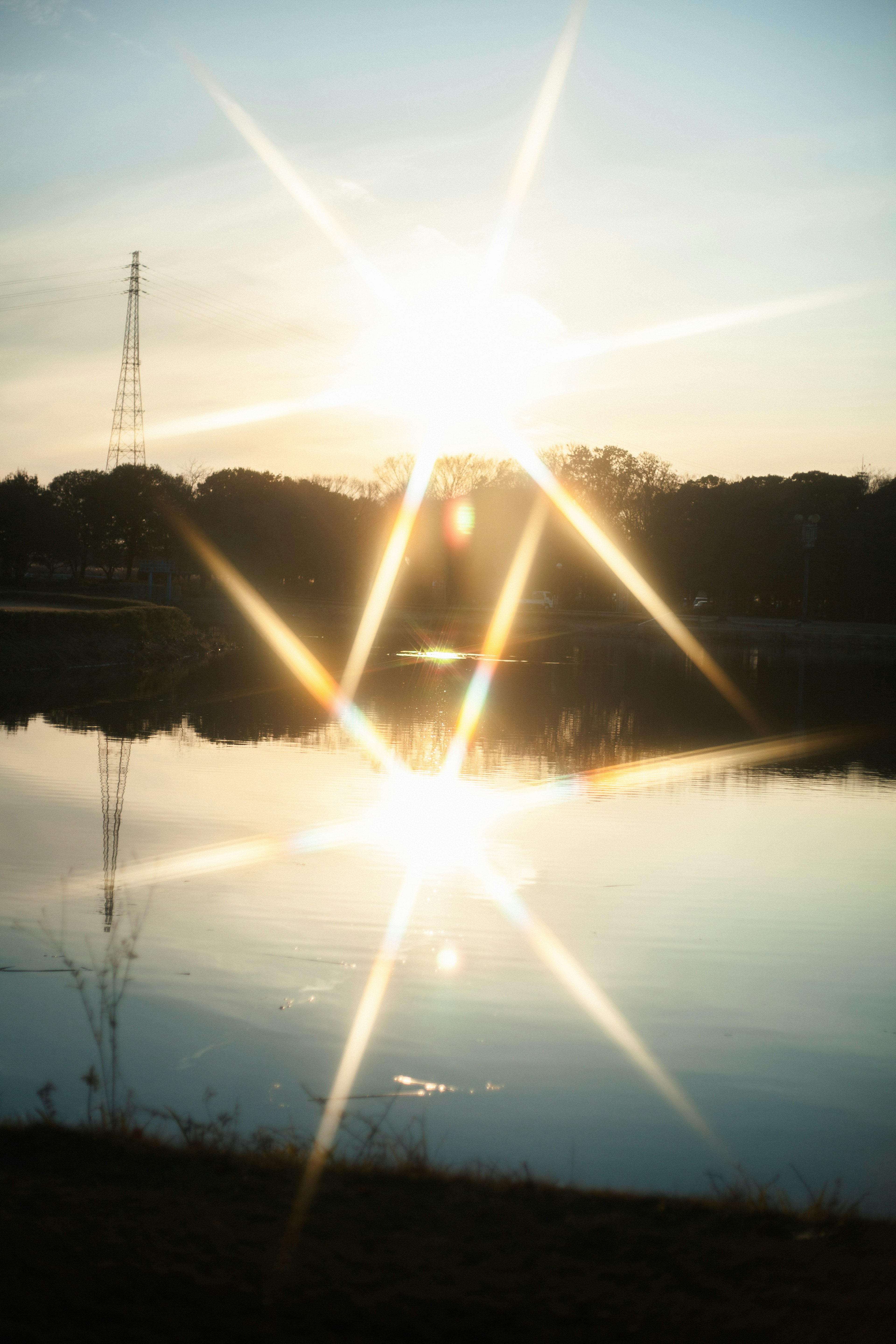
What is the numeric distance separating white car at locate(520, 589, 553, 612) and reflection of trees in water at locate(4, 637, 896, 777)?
1733 inches

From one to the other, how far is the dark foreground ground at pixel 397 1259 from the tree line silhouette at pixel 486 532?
2668 inches

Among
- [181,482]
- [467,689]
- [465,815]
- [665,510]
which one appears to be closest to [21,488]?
[181,482]

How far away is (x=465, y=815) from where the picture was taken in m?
15.3

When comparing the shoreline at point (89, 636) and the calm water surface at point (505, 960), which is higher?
the shoreline at point (89, 636)

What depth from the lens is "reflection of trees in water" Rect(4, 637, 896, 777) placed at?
867 inches

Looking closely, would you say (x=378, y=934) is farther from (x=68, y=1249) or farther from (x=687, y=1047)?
(x=68, y=1249)

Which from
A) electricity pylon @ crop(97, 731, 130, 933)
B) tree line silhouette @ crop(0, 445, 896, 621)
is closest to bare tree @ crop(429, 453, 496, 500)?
tree line silhouette @ crop(0, 445, 896, 621)

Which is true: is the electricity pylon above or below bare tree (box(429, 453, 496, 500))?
below

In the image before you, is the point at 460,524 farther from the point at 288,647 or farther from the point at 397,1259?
the point at 397,1259

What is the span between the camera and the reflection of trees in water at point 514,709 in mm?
22016

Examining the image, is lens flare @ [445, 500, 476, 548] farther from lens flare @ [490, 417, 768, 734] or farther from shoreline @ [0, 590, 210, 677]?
shoreline @ [0, 590, 210, 677]

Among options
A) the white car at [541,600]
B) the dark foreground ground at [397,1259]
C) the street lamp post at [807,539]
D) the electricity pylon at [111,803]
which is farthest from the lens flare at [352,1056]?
the white car at [541,600]

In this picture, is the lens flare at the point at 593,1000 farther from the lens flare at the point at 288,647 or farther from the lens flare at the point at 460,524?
the lens flare at the point at 460,524

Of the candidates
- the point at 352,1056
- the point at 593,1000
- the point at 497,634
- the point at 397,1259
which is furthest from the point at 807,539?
the point at 397,1259
